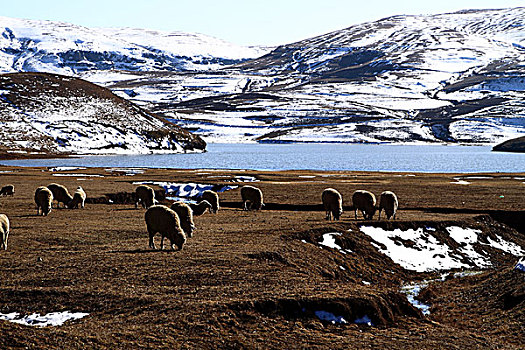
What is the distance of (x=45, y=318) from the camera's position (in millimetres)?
15672

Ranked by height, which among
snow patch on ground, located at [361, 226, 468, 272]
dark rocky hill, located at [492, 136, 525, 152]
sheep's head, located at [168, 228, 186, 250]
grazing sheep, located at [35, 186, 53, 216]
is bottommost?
dark rocky hill, located at [492, 136, 525, 152]

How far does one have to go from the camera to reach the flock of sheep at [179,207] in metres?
23.9

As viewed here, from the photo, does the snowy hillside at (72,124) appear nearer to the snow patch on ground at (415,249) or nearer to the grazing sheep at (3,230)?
the grazing sheep at (3,230)

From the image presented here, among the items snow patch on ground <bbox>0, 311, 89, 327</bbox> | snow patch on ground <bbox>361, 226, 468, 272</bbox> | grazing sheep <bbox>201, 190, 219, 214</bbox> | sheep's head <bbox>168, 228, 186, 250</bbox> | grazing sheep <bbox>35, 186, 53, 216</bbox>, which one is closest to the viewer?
snow patch on ground <bbox>0, 311, 89, 327</bbox>

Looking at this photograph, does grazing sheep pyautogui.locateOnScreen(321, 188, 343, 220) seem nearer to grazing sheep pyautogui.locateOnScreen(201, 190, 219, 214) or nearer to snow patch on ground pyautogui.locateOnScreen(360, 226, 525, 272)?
snow patch on ground pyautogui.locateOnScreen(360, 226, 525, 272)

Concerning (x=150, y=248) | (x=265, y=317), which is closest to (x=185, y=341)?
(x=265, y=317)

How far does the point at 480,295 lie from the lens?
23234mm

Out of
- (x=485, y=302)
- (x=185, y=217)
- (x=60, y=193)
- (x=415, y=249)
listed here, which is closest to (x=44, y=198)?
(x=60, y=193)

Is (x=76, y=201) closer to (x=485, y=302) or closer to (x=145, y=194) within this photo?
(x=145, y=194)

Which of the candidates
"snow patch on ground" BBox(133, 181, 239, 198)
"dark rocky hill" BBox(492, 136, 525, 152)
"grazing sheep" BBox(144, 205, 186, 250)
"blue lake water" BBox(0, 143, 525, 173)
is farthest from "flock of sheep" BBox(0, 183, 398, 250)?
"dark rocky hill" BBox(492, 136, 525, 152)

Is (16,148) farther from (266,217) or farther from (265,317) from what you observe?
(265,317)

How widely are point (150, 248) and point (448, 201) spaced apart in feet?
104

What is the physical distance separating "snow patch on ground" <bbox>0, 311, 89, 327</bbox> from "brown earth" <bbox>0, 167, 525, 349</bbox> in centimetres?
30

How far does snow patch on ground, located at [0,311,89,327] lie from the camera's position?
15.3 m
